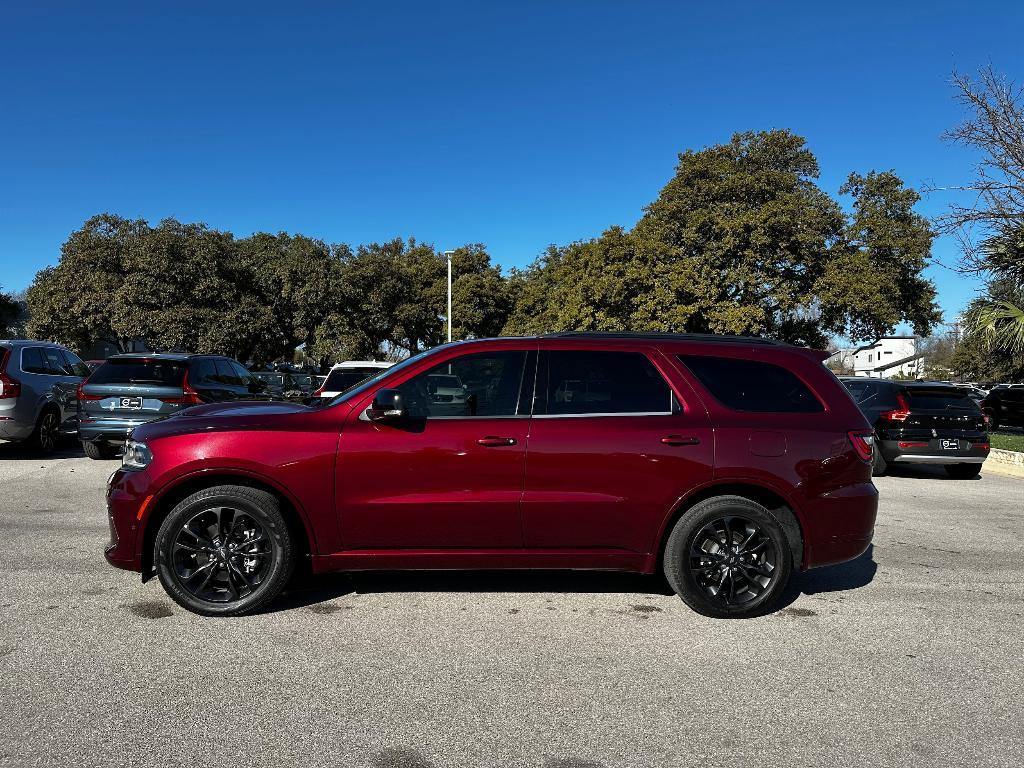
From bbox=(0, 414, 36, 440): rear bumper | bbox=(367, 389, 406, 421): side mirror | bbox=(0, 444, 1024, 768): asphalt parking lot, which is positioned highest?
bbox=(367, 389, 406, 421): side mirror

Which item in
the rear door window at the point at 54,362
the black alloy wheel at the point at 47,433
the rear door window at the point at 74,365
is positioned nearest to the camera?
the black alloy wheel at the point at 47,433

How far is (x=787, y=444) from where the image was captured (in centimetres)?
451

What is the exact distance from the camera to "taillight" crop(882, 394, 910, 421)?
11039 millimetres

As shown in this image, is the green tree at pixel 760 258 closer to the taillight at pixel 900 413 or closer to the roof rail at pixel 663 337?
the taillight at pixel 900 413

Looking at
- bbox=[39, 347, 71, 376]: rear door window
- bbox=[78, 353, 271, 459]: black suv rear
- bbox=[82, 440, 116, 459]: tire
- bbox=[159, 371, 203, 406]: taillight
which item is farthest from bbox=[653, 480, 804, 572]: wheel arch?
bbox=[39, 347, 71, 376]: rear door window

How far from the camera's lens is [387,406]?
Result: 4.23 meters

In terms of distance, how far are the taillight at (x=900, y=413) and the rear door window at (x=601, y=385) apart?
8.16 meters

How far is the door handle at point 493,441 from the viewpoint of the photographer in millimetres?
4332

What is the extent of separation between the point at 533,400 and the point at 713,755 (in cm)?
222

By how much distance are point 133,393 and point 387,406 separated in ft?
24.2

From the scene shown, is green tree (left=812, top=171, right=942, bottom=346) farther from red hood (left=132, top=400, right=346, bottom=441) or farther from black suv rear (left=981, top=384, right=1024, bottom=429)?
red hood (left=132, top=400, right=346, bottom=441)

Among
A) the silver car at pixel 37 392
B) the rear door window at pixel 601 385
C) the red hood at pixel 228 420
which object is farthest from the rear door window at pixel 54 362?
the rear door window at pixel 601 385

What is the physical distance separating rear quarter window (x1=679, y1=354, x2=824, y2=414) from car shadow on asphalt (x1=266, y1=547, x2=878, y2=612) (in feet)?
4.27

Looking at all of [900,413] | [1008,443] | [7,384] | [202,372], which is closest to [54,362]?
[7,384]
